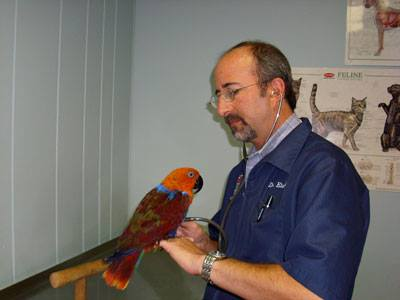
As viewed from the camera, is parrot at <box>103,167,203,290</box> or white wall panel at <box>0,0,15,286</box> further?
white wall panel at <box>0,0,15,286</box>

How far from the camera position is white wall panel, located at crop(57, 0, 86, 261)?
4.87 ft

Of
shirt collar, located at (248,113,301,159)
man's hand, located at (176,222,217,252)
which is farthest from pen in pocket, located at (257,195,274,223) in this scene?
man's hand, located at (176,222,217,252)

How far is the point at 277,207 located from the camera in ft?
2.98

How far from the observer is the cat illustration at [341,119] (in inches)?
72.7

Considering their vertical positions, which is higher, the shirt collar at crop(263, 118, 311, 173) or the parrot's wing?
the shirt collar at crop(263, 118, 311, 173)

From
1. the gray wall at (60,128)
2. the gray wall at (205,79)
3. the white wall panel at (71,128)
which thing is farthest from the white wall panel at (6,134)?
the gray wall at (205,79)

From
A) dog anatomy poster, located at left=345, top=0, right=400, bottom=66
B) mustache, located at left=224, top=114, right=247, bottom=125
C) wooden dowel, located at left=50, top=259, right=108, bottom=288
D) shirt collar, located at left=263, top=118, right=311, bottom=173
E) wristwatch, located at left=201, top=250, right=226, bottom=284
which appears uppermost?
dog anatomy poster, located at left=345, top=0, right=400, bottom=66

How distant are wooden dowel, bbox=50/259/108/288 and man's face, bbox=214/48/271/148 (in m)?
0.49

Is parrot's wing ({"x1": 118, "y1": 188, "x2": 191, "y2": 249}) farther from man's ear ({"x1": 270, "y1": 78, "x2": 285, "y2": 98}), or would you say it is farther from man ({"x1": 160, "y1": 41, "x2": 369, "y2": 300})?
man's ear ({"x1": 270, "y1": 78, "x2": 285, "y2": 98})

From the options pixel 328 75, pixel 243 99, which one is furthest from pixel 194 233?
pixel 328 75

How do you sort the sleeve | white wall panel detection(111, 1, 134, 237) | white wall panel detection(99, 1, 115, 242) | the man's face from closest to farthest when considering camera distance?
the sleeve → the man's face → white wall panel detection(99, 1, 115, 242) → white wall panel detection(111, 1, 134, 237)

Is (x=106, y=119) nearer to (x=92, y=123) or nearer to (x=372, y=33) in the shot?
(x=92, y=123)

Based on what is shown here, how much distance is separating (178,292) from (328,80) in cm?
117

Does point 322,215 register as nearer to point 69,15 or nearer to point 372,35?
point 69,15
